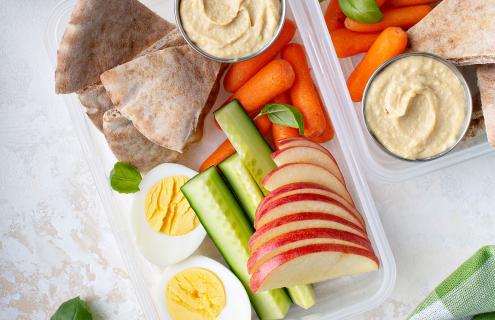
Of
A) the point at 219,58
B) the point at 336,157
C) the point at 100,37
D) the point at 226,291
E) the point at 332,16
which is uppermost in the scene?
the point at 100,37

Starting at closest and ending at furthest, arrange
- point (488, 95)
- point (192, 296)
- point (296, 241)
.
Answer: point (296, 241)
point (488, 95)
point (192, 296)

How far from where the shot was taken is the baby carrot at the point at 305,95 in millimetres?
1738

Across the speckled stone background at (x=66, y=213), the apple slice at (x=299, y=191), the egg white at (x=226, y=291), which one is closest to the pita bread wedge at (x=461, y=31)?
the speckled stone background at (x=66, y=213)

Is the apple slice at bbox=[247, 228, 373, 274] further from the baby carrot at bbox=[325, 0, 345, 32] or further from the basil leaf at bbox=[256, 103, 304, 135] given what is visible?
the baby carrot at bbox=[325, 0, 345, 32]

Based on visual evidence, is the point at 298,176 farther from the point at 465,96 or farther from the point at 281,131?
the point at 465,96

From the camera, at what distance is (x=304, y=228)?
1.54 metres

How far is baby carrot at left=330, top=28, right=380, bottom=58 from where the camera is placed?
1.75m

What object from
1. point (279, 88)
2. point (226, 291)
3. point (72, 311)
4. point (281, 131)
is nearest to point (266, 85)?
point (279, 88)

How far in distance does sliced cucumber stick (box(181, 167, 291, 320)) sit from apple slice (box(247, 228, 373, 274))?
0.16 meters

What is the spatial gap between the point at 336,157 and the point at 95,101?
720 mm

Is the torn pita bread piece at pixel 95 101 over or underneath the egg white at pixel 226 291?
over

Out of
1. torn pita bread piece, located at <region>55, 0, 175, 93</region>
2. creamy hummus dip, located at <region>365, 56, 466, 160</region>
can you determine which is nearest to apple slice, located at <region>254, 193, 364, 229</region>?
creamy hummus dip, located at <region>365, 56, 466, 160</region>

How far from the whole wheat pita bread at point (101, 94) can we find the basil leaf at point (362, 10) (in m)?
0.46

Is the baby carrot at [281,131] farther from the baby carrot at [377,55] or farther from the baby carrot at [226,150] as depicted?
Answer: the baby carrot at [377,55]
